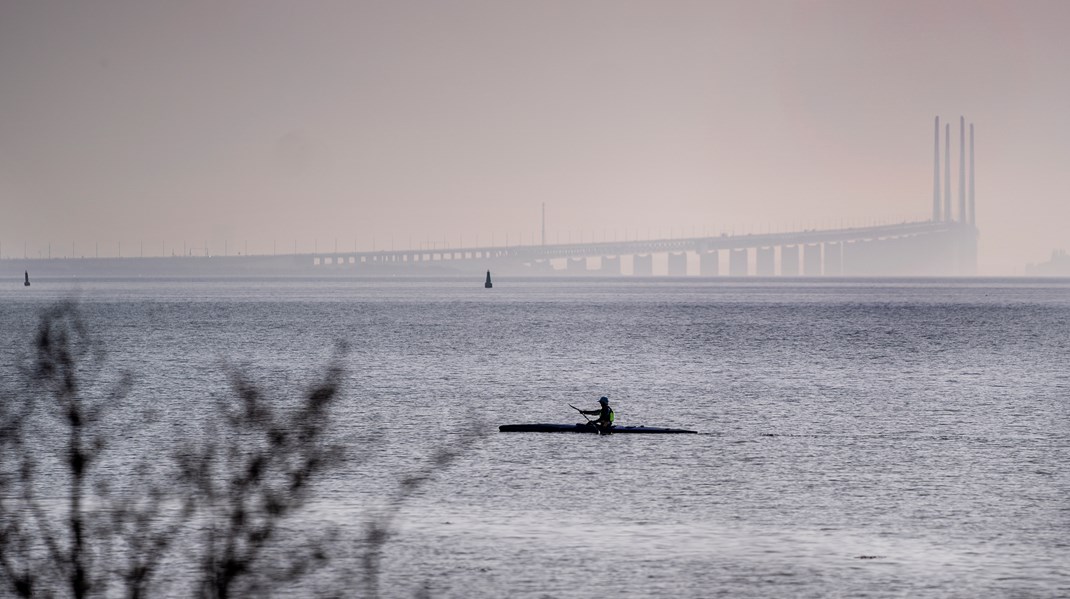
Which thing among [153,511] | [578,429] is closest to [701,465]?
[578,429]

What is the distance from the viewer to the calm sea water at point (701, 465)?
17703 millimetres

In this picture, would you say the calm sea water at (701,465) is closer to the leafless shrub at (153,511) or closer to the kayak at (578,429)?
the kayak at (578,429)

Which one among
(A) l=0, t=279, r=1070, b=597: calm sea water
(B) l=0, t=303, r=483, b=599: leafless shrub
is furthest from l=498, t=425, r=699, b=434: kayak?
(B) l=0, t=303, r=483, b=599: leafless shrub

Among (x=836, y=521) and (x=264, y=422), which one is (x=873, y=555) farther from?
(x=264, y=422)

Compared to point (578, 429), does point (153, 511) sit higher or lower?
higher

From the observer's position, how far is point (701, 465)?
27797mm

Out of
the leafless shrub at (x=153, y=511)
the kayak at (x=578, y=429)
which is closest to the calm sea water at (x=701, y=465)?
the kayak at (x=578, y=429)

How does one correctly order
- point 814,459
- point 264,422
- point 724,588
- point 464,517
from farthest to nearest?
point 264,422, point 814,459, point 464,517, point 724,588

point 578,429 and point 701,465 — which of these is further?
point 578,429

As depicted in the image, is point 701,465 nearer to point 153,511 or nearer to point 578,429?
point 578,429

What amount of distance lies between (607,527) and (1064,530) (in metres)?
6.60

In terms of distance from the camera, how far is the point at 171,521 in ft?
66.3

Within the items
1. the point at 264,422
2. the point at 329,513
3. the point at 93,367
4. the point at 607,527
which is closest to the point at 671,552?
the point at 607,527

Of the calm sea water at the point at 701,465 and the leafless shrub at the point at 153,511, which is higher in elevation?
the leafless shrub at the point at 153,511
